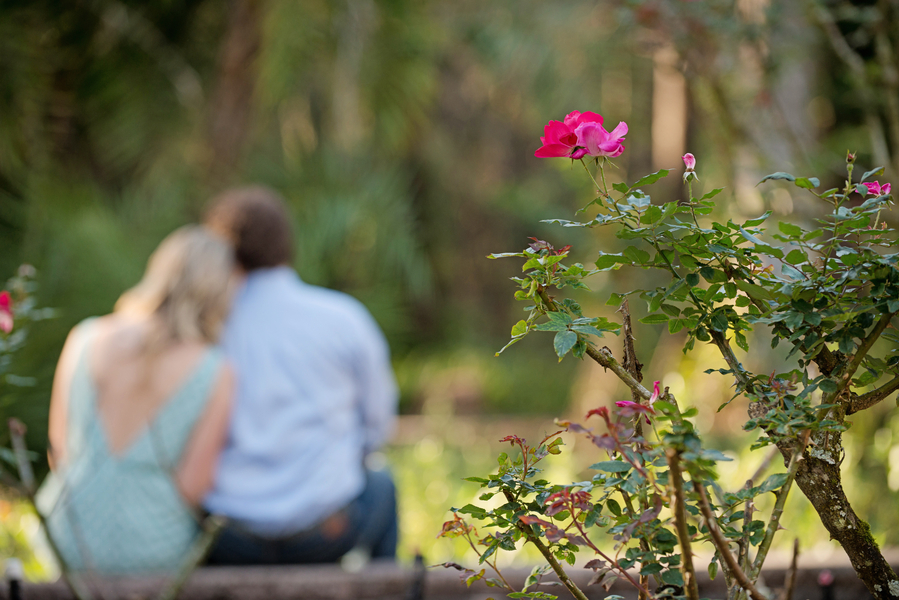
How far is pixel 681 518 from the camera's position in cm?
61

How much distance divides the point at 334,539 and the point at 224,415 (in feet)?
1.62

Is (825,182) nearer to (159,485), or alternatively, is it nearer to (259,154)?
(159,485)

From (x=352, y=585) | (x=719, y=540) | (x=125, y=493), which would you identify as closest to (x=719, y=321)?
(x=719, y=540)

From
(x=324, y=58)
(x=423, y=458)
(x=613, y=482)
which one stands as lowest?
(x=423, y=458)

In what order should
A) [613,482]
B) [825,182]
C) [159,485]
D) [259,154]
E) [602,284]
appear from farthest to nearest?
[259,154]
[602,284]
[825,182]
[159,485]
[613,482]

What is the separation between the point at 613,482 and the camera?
0.69 meters

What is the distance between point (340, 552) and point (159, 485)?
0.57 metres

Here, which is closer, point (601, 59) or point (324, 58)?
point (324, 58)

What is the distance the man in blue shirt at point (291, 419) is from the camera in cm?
204

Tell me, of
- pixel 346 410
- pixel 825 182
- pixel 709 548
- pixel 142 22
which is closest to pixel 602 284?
pixel 825 182

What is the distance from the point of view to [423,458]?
4176mm

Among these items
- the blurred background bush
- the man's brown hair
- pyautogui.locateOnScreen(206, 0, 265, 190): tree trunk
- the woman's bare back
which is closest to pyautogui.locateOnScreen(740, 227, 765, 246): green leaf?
the woman's bare back

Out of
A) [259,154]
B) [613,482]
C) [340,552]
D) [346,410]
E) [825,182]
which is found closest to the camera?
[613,482]

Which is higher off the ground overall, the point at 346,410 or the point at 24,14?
the point at 24,14
